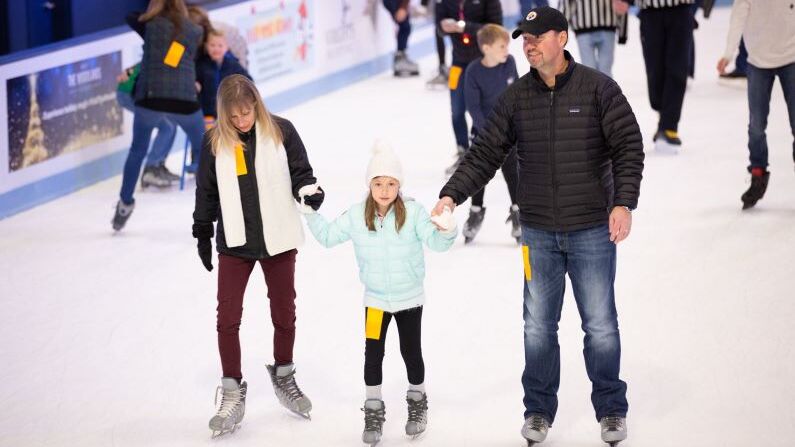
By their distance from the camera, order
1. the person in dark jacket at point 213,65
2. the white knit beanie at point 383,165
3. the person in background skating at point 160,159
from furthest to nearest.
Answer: the person in background skating at point 160,159 → the person in dark jacket at point 213,65 → the white knit beanie at point 383,165

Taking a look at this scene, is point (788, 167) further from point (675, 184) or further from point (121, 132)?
point (121, 132)

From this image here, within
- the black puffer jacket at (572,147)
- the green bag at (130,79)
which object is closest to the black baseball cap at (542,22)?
the black puffer jacket at (572,147)

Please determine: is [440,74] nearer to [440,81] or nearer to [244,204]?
[440,81]

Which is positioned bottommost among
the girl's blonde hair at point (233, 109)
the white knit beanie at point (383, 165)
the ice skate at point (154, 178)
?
the ice skate at point (154, 178)

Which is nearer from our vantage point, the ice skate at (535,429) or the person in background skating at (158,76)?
the ice skate at (535,429)

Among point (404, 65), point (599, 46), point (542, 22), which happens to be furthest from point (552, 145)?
point (404, 65)

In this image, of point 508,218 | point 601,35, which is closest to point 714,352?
point 508,218

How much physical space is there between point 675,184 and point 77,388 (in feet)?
15.1

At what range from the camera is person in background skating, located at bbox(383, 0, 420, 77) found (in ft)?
46.3

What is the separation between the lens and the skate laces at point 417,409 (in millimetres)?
4891

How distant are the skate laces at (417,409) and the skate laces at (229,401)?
65 cm

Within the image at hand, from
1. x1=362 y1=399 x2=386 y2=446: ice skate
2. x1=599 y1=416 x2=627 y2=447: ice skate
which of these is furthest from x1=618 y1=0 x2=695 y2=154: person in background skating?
x1=362 y1=399 x2=386 y2=446: ice skate

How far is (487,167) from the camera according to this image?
4699 millimetres

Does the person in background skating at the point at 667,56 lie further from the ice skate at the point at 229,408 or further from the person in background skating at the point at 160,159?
the ice skate at the point at 229,408
